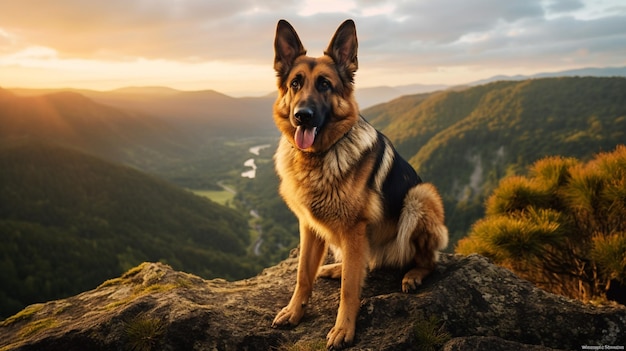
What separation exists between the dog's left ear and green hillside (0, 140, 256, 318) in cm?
9603

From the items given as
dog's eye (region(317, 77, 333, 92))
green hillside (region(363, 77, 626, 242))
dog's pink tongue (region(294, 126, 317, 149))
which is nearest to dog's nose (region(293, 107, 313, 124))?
dog's pink tongue (region(294, 126, 317, 149))

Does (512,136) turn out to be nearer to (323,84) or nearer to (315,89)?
(323,84)

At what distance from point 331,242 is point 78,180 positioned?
15744 cm

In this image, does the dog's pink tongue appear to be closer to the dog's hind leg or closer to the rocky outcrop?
the dog's hind leg

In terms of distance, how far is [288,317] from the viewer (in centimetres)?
474

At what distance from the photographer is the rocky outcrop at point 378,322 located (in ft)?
13.8

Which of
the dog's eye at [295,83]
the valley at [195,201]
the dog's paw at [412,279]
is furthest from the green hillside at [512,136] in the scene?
the dog's eye at [295,83]

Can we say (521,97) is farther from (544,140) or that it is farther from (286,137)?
(286,137)

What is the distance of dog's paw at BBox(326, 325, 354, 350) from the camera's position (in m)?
4.19

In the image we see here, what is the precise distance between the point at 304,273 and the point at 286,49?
3.02 metres

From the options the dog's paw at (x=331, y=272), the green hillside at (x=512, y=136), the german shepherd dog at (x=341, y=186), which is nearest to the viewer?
the german shepherd dog at (x=341, y=186)

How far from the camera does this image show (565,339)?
4.35 metres

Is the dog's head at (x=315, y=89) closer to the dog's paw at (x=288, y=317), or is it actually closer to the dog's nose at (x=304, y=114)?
the dog's nose at (x=304, y=114)

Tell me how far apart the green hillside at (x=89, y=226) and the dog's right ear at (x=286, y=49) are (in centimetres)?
9551
